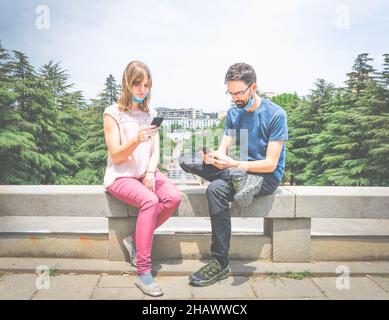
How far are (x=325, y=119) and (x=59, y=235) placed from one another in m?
24.0

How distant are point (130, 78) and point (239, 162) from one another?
3.56 ft

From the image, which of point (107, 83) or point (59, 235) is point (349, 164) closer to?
point (107, 83)

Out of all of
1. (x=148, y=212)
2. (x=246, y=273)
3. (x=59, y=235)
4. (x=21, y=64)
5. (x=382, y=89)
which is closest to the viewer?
(x=148, y=212)

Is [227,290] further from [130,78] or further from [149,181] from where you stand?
[130,78]

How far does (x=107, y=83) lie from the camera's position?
2559 centimetres

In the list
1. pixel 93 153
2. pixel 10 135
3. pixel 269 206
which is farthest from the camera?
pixel 93 153

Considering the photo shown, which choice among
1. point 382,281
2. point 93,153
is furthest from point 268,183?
point 93,153

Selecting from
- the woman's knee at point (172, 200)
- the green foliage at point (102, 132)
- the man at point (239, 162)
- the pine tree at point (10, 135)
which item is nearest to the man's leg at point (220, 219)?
the man at point (239, 162)

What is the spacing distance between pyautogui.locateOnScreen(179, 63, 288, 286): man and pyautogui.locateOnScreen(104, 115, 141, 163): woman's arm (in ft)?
1.57

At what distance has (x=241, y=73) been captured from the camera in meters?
3.00

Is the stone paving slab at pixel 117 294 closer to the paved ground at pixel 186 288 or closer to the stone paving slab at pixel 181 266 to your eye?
the paved ground at pixel 186 288

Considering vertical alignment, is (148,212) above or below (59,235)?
above
